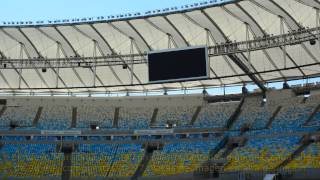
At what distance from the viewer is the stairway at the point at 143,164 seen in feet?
129

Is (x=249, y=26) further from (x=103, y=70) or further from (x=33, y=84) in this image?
(x=33, y=84)

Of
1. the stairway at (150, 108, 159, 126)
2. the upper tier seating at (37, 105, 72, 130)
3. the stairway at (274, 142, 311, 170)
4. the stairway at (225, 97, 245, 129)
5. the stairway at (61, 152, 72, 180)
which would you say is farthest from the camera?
the stairway at (150, 108, 159, 126)

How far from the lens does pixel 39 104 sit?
1750 inches

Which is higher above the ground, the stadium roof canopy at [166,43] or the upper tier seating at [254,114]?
the stadium roof canopy at [166,43]

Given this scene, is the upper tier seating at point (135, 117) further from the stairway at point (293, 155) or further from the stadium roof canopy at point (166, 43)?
the stairway at point (293, 155)

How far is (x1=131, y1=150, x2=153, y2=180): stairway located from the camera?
129 ft

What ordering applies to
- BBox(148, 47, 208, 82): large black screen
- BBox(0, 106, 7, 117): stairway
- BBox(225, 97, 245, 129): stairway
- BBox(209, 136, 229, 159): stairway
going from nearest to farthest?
BBox(148, 47, 208, 82): large black screen, BBox(209, 136, 229, 159): stairway, BBox(225, 97, 245, 129): stairway, BBox(0, 106, 7, 117): stairway

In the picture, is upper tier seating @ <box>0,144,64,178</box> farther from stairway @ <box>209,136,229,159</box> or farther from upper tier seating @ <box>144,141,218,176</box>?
stairway @ <box>209,136,229,159</box>

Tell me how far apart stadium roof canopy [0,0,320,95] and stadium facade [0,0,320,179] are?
0.09 m

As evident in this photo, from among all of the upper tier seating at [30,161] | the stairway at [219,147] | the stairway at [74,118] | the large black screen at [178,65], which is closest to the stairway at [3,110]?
the upper tier seating at [30,161]

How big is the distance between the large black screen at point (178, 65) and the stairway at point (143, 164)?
6691 mm

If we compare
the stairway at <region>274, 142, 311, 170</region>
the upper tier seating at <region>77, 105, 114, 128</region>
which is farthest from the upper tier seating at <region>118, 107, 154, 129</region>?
the stairway at <region>274, 142, 311, 170</region>

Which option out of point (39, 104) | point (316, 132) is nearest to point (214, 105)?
point (316, 132)

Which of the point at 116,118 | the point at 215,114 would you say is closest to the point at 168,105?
the point at 215,114
